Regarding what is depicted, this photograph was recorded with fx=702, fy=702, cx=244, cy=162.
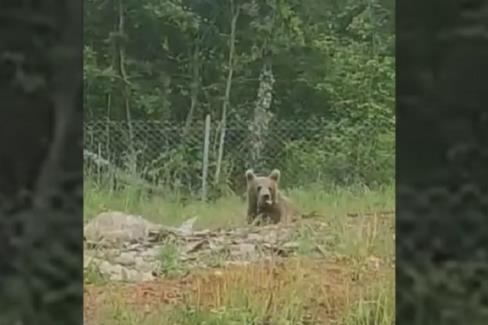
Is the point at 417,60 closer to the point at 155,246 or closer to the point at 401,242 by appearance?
the point at 401,242

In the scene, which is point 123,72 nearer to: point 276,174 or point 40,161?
point 276,174

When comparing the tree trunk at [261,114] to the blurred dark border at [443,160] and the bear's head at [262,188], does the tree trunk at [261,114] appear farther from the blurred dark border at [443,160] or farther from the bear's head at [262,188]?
the blurred dark border at [443,160]

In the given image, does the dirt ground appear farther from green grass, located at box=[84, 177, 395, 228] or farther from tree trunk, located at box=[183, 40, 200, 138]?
tree trunk, located at box=[183, 40, 200, 138]

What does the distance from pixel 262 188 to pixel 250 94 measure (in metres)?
0.23

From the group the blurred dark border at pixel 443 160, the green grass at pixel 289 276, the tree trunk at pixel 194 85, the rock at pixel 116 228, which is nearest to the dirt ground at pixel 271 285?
the green grass at pixel 289 276

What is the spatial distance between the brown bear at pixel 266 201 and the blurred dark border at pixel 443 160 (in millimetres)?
541

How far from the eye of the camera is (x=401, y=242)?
1.15 m

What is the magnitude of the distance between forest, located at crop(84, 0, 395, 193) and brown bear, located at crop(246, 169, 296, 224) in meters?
0.04

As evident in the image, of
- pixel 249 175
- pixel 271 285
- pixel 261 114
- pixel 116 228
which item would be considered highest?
pixel 261 114

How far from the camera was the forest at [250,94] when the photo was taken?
167 centimetres

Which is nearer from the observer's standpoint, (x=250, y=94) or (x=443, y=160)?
(x=443, y=160)

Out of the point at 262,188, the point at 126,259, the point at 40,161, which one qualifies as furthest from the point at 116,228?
the point at 40,161

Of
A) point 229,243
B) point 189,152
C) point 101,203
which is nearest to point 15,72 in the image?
point 101,203

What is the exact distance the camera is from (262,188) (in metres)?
1.70
